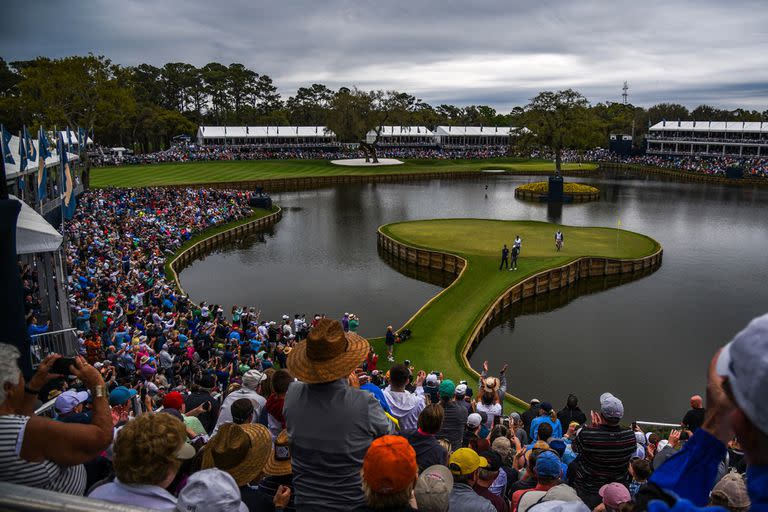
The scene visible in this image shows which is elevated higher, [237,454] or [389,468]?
[389,468]

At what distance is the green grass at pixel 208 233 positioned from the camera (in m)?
27.5

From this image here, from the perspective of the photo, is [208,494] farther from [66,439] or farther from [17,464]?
[17,464]

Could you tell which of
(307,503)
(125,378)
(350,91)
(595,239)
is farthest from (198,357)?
(350,91)

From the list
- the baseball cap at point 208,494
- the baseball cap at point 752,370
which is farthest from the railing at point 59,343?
the baseball cap at point 752,370

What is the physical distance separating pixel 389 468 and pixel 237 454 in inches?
53.7

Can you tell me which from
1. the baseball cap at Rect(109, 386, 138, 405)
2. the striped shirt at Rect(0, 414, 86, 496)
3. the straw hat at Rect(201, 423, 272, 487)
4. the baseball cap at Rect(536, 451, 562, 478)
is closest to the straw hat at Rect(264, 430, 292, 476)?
the straw hat at Rect(201, 423, 272, 487)

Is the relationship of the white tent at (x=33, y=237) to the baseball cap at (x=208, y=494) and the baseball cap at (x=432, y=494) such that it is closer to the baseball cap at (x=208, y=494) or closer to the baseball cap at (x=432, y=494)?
the baseball cap at (x=208, y=494)

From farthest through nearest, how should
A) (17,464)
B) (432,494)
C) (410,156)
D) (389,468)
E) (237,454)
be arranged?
(410,156)
(237,454)
(432,494)
(389,468)
(17,464)

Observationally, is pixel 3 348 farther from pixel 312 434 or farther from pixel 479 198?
pixel 479 198

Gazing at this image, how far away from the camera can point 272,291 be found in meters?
27.0

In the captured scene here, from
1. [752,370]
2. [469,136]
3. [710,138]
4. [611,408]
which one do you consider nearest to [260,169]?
[469,136]

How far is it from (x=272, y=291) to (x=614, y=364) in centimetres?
1596

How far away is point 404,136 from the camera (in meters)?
104

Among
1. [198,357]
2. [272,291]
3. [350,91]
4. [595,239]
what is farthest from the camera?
[350,91]
